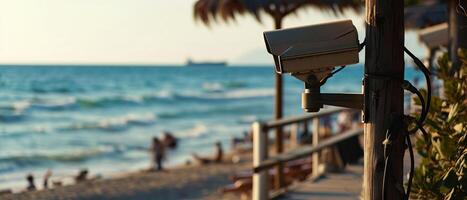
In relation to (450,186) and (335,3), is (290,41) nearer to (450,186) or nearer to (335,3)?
(450,186)

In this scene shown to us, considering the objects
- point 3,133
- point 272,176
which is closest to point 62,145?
point 3,133

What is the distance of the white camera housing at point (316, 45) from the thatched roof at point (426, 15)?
9.12m

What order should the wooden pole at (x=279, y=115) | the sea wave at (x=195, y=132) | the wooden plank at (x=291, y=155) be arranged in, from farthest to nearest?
the sea wave at (x=195, y=132) → the wooden pole at (x=279, y=115) → the wooden plank at (x=291, y=155)

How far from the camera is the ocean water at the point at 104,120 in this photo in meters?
22.7

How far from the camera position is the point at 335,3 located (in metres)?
9.10

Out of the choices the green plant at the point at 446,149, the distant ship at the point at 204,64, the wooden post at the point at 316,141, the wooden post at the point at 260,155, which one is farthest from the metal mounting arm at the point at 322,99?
the distant ship at the point at 204,64

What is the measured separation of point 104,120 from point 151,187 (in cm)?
2298

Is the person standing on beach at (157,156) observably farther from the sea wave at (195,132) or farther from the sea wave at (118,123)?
the sea wave at (118,123)

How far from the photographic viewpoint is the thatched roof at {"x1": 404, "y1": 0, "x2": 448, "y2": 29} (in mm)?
11305

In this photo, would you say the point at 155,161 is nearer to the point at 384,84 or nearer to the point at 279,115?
the point at 279,115

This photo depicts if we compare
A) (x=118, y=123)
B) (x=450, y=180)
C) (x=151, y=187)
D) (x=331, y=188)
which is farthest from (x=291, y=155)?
(x=118, y=123)

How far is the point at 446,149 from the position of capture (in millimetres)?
2838

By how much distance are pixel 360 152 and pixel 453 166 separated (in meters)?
6.09

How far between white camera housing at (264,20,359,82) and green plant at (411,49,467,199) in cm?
54
